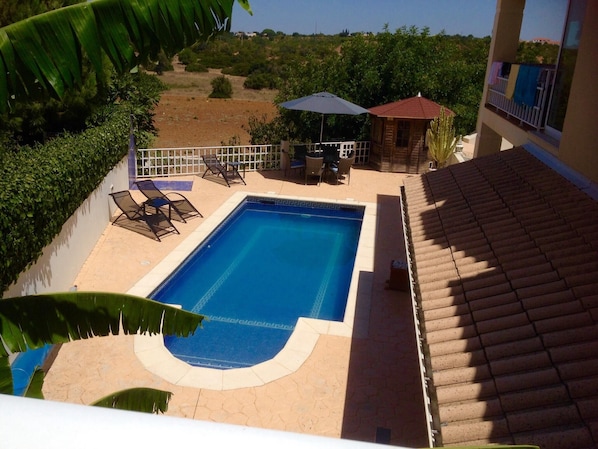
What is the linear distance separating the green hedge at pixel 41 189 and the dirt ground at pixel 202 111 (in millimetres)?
24305

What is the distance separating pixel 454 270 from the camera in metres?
6.95

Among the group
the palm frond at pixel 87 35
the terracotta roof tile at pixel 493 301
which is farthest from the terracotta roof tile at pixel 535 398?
the palm frond at pixel 87 35

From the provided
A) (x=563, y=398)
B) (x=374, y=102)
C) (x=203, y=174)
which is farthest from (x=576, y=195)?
(x=374, y=102)

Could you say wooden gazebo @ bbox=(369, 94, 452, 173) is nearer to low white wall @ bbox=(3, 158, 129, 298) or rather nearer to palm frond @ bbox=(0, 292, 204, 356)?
low white wall @ bbox=(3, 158, 129, 298)

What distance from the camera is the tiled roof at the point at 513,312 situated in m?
4.00

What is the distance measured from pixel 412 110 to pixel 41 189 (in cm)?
1578

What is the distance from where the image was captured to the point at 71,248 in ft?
36.5

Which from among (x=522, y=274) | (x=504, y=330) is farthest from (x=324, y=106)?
(x=504, y=330)

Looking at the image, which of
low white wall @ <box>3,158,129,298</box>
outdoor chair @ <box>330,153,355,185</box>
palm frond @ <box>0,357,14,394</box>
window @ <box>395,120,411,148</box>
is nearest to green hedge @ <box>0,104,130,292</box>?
low white wall @ <box>3,158,129,298</box>

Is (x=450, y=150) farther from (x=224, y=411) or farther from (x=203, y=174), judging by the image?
(x=224, y=411)

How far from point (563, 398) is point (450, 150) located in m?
16.9

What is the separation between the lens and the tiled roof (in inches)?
158

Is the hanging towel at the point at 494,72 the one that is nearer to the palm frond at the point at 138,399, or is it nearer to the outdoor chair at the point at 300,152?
the outdoor chair at the point at 300,152

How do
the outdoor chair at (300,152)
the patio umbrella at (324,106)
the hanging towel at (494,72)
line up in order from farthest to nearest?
the outdoor chair at (300,152) → the patio umbrella at (324,106) → the hanging towel at (494,72)
